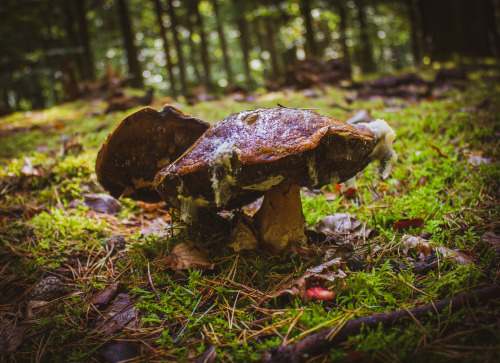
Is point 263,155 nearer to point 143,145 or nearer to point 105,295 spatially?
point 143,145

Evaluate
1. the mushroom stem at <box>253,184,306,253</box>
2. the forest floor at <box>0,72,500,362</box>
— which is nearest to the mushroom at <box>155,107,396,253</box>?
the mushroom stem at <box>253,184,306,253</box>

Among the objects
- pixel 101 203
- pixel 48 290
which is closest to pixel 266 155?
pixel 48 290

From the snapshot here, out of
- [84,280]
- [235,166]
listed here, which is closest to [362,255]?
[235,166]

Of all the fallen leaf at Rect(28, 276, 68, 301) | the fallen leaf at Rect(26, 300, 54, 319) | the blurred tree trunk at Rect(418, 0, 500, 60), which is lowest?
the fallen leaf at Rect(26, 300, 54, 319)

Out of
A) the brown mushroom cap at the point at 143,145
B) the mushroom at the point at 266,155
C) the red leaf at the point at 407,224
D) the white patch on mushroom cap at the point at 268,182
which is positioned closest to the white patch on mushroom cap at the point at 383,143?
the mushroom at the point at 266,155

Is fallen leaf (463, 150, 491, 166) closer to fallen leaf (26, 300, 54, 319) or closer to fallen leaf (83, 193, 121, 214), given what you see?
fallen leaf (83, 193, 121, 214)

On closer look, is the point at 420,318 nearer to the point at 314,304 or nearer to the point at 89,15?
the point at 314,304
